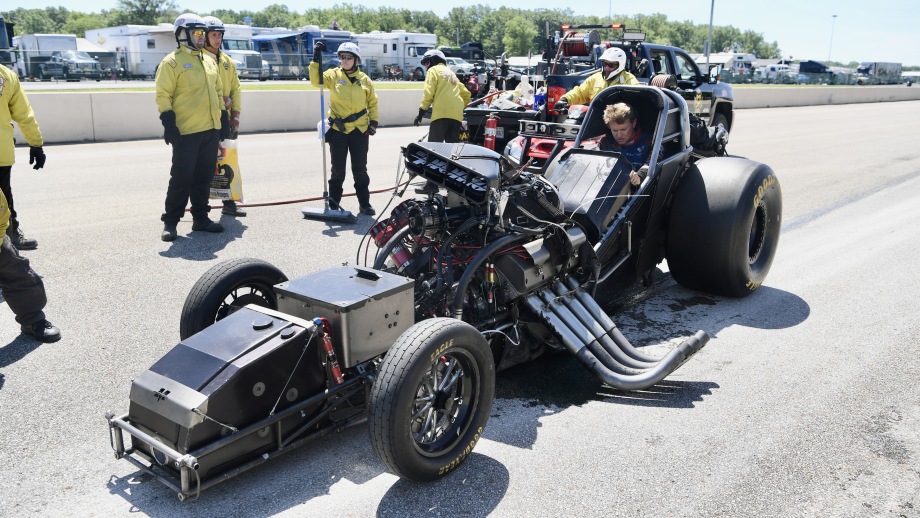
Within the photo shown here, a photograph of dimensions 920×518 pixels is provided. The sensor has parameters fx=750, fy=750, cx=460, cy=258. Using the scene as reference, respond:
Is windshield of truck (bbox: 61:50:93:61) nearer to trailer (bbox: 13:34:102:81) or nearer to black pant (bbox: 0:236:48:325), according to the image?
trailer (bbox: 13:34:102:81)

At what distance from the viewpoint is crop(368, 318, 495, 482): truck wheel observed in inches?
119

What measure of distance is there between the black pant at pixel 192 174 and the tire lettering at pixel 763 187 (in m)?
5.22

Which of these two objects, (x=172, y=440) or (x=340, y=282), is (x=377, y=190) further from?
(x=172, y=440)

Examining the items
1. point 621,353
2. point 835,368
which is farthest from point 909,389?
point 621,353

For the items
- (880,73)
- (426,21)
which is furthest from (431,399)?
(426,21)

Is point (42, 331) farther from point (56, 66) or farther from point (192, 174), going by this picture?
point (56, 66)

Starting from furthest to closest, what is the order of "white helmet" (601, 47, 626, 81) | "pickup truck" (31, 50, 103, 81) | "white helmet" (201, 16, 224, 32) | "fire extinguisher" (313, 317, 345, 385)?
"pickup truck" (31, 50, 103, 81), "white helmet" (601, 47, 626, 81), "white helmet" (201, 16, 224, 32), "fire extinguisher" (313, 317, 345, 385)

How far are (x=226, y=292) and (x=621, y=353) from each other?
7.36ft

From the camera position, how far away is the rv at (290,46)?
36.4 m

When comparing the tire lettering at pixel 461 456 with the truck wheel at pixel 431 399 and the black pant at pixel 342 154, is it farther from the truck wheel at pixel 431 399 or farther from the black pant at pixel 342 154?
the black pant at pixel 342 154

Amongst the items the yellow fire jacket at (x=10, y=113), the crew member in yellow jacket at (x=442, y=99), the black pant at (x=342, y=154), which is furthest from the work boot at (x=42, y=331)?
the crew member in yellow jacket at (x=442, y=99)

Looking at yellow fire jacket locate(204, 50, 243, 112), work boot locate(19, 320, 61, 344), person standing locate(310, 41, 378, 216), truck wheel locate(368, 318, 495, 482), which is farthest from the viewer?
person standing locate(310, 41, 378, 216)

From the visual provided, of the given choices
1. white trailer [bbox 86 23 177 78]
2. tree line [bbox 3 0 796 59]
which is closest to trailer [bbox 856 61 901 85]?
tree line [bbox 3 0 796 59]

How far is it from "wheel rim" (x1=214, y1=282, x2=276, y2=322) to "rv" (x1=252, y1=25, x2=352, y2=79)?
32.0m
